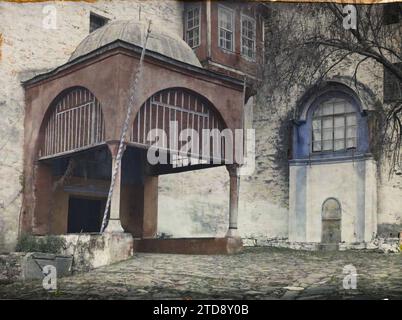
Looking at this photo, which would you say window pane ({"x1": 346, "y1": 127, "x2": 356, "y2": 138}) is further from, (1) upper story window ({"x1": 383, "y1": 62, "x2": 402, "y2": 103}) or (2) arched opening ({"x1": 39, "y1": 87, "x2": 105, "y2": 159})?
(2) arched opening ({"x1": 39, "y1": 87, "x2": 105, "y2": 159})

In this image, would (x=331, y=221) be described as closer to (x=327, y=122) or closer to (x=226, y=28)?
(x=327, y=122)

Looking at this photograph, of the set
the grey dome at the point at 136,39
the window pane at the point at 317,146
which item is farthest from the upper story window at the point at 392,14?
the grey dome at the point at 136,39

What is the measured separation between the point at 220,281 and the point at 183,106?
453 cm

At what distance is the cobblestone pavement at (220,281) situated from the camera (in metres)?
7.95

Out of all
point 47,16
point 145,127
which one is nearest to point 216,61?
point 47,16

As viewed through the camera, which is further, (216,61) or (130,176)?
(216,61)

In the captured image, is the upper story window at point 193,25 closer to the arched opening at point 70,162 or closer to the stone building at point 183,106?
the stone building at point 183,106

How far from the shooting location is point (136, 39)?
1300 centimetres

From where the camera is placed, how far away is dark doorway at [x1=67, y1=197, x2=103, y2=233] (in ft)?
51.0

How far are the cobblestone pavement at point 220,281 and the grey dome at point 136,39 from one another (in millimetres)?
4548

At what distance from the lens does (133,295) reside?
7.88 meters

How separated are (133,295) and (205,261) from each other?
10.9 ft

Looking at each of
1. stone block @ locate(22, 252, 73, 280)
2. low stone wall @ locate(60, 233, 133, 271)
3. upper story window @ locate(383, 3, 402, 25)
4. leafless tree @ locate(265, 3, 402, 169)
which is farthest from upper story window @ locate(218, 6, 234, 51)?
stone block @ locate(22, 252, 73, 280)
